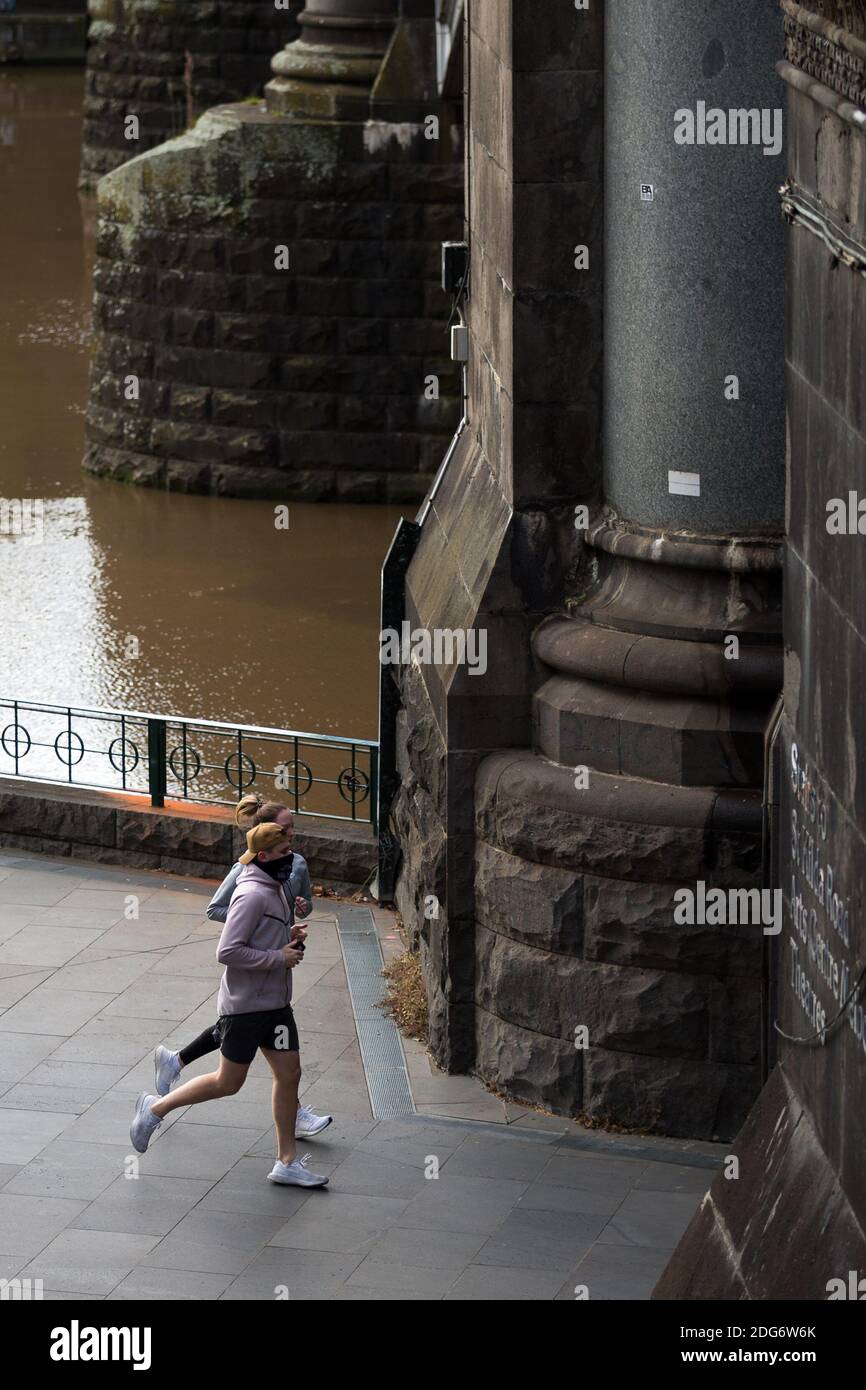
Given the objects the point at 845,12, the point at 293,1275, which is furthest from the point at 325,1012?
the point at 845,12

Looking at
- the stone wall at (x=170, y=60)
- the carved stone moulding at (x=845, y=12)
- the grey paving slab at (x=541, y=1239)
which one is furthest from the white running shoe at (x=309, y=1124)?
the stone wall at (x=170, y=60)

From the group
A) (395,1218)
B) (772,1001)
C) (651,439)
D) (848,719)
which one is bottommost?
(395,1218)

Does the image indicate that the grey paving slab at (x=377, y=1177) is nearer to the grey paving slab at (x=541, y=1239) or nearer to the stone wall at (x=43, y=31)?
the grey paving slab at (x=541, y=1239)

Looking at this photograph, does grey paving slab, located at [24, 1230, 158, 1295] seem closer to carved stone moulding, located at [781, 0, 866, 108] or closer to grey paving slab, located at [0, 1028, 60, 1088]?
grey paving slab, located at [0, 1028, 60, 1088]

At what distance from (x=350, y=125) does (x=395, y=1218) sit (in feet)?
49.9

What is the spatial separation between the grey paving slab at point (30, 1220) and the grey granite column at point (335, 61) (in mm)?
15259

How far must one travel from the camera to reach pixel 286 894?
9383 millimetres

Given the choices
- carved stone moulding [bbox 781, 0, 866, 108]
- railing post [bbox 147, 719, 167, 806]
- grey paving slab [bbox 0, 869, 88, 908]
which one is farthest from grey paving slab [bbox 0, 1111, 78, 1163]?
carved stone moulding [bbox 781, 0, 866, 108]

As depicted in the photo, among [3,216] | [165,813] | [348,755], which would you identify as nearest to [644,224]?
[165,813]

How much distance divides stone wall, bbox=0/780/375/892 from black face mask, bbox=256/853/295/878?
336 centimetres

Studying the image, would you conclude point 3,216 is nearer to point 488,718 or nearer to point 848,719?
point 488,718

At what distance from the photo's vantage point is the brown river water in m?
17.4

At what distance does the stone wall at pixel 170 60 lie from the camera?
1369 inches

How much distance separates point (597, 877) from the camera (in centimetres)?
989
